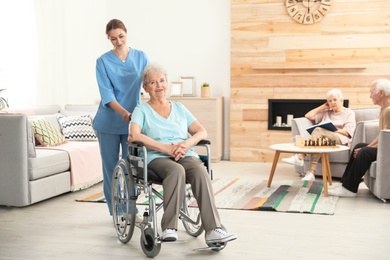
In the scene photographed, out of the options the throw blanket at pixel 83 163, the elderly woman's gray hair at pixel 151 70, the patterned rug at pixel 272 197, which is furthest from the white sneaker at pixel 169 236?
the throw blanket at pixel 83 163

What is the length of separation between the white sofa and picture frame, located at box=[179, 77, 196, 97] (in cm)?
234

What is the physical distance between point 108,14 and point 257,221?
4600 mm

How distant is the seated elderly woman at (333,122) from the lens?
5543mm

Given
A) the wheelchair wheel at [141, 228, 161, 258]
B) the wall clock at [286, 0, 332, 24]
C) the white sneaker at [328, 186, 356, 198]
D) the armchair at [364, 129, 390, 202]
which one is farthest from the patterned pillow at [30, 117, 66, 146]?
the wall clock at [286, 0, 332, 24]

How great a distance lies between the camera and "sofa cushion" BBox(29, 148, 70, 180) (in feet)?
14.8

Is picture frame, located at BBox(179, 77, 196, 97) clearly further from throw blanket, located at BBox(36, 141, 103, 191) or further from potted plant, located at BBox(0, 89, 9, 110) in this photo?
potted plant, located at BBox(0, 89, 9, 110)

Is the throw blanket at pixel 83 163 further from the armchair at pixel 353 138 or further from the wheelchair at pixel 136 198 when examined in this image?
the armchair at pixel 353 138

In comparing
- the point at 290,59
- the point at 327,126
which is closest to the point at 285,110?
the point at 290,59

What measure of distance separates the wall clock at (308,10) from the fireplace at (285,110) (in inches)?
36.1

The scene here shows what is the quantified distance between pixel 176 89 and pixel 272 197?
2936mm

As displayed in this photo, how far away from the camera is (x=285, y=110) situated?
704cm

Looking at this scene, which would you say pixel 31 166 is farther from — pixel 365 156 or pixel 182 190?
pixel 365 156

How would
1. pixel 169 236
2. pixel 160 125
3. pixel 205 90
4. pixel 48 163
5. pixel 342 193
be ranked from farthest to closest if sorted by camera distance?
pixel 205 90
pixel 342 193
pixel 48 163
pixel 160 125
pixel 169 236

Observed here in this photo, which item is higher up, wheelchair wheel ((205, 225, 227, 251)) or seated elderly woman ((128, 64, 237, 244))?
seated elderly woman ((128, 64, 237, 244))
